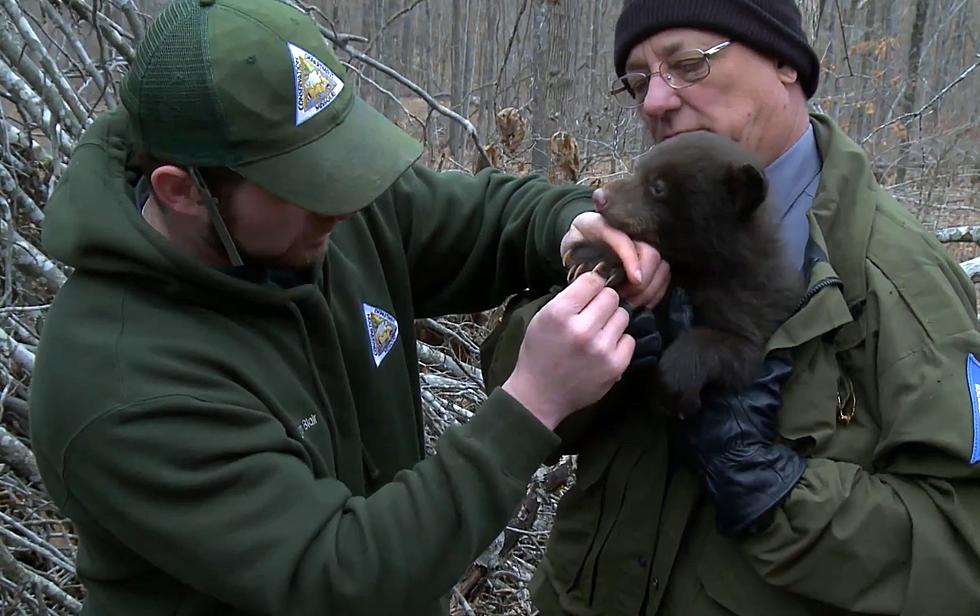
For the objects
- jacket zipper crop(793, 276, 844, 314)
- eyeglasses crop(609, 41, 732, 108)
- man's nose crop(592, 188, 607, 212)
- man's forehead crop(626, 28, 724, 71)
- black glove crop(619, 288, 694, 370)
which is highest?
man's forehead crop(626, 28, 724, 71)

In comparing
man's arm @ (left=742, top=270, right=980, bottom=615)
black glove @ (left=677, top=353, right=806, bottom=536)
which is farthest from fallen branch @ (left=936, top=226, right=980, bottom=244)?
black glove @ (left=677, top=353, right=806, bottom=536)

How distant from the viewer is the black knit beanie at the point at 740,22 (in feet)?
6.75

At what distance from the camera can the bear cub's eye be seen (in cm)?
211

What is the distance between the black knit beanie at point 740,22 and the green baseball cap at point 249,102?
88 centimetres

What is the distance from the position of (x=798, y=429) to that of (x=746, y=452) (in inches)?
5.4

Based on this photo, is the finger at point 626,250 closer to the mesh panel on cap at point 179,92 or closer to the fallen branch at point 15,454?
the mesh panel on cap at point 179,92

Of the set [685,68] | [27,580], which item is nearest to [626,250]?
[685,68]

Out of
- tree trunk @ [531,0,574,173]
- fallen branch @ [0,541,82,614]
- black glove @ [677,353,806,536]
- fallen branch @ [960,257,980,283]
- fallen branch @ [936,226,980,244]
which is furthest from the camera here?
tree trunk @ [531,0,574,173]

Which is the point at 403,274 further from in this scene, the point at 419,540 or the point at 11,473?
the point at 11,473

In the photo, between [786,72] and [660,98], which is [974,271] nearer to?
[786,72]

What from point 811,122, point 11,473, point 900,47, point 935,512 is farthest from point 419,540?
point 900,47

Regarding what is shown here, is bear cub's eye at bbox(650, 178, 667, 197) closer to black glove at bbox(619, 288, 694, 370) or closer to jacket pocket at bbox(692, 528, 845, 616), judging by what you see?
black glove at bbox(619, 288, 694, 370)

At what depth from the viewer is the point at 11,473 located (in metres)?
3.46

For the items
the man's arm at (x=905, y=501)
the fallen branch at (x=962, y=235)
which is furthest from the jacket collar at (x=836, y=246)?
the fallen branch at (x=962, y=235)
